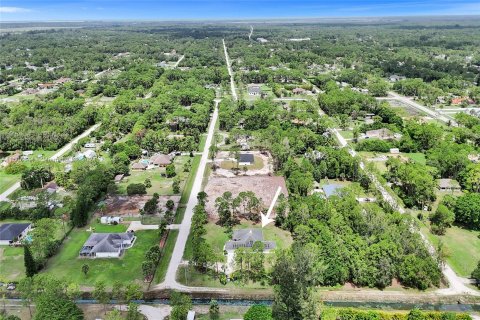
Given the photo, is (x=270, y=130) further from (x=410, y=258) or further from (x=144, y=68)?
(x=144, y=68)

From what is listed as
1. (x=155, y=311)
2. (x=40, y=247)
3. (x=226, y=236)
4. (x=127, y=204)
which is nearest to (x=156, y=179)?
(x=127, y=204)

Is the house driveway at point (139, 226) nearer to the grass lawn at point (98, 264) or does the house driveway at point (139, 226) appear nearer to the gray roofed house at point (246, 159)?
the grass lawn at point (98, 264)

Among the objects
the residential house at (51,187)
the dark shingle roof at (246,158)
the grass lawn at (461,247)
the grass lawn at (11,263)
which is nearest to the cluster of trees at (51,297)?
the grass lawn at (11,263)

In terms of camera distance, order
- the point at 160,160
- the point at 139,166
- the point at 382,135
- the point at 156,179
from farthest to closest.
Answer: the point at 382,135 → the point at 160,160 → the point at 139,166 → the point at 156,179

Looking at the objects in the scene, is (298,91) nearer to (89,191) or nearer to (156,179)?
(156,179)

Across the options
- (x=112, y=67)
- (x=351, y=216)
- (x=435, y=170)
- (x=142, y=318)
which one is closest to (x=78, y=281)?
(x=142, y=318)
